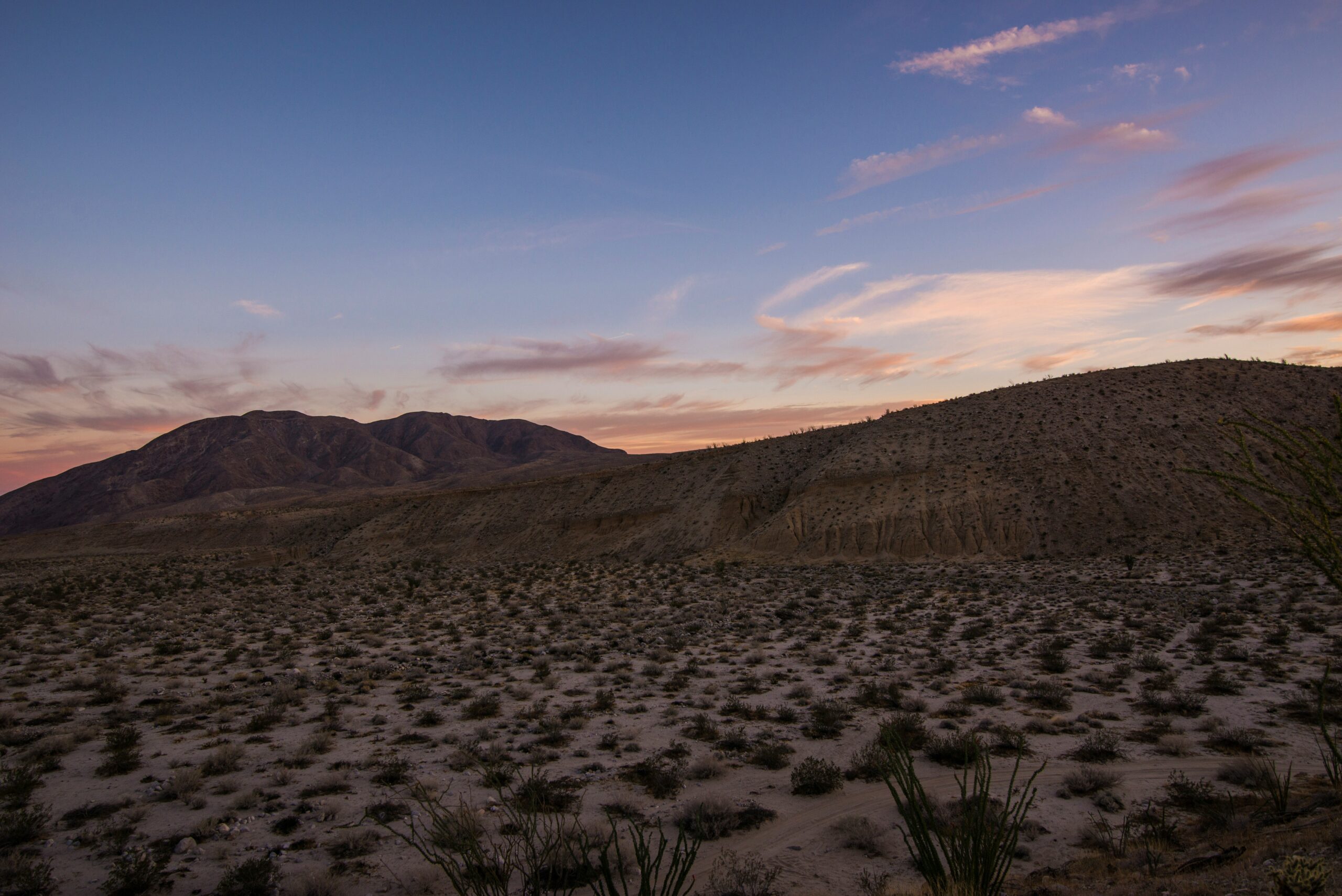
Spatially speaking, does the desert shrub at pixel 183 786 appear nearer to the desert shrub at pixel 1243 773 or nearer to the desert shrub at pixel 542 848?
the desert shrub at pixel 542 848

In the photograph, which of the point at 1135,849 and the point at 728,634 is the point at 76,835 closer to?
the point at 1135,849

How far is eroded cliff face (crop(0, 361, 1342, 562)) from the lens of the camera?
33.2 meters

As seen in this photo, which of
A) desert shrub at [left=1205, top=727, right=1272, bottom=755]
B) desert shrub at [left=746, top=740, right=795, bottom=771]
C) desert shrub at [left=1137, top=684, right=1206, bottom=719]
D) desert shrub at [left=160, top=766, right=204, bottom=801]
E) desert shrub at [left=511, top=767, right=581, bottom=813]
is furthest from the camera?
desert shrub at [left=1137, top=684, right=1206, bottom=719]

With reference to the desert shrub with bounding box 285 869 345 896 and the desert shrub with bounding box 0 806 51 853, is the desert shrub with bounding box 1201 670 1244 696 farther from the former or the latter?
the desert shrub with bounding box 0 806 51 853

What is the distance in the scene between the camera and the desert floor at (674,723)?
644 cm

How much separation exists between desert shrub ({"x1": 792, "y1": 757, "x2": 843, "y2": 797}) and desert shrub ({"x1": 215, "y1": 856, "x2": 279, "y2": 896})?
211 inches

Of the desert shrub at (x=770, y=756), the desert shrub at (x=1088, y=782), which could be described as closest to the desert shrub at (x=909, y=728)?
the desert shrub at (x=770, y=756)

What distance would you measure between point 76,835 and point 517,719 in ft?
17.0

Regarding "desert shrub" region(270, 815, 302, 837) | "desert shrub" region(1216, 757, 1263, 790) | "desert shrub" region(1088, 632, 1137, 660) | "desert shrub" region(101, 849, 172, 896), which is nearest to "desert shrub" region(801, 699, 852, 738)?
"desert shrub" region(1216, 757, 1263, 790)

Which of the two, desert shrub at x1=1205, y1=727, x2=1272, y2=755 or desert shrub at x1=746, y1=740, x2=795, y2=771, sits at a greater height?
desert shrub at x1=746, y1=740, x2=795, y2=771

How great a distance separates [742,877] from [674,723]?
4.31 meters

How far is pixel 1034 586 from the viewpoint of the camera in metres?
23.0

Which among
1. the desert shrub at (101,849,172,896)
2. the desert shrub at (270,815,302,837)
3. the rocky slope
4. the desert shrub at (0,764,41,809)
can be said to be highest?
the rocky slope

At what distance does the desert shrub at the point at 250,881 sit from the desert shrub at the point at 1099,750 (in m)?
8.99
